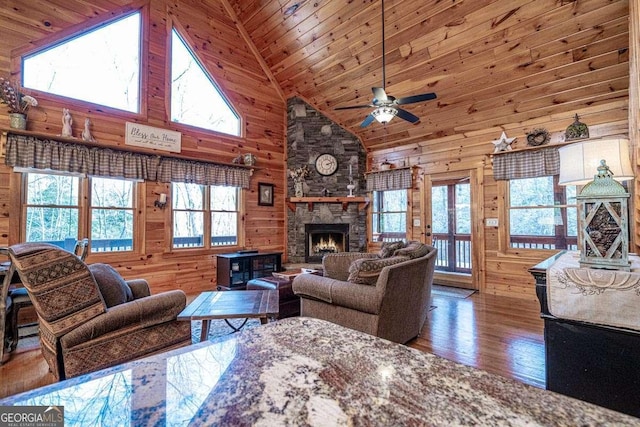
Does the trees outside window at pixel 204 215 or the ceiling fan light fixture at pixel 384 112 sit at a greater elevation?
the ceiling fan light fixture at pixel 384 112

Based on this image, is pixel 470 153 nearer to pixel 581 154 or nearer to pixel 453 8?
pixel 453 8

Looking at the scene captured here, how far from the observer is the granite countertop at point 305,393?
0.50m

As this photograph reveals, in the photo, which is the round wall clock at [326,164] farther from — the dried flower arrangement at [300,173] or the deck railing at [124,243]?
the deck railing at [124,243]

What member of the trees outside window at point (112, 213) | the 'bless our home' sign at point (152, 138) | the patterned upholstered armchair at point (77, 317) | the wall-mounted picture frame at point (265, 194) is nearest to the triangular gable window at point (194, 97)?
the 'bless our home' sign at point (152, 138)

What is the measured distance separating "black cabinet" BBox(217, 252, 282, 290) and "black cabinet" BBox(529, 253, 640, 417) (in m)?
4.19

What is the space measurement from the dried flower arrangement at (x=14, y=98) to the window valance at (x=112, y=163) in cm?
32

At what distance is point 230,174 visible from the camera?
17.9 feet

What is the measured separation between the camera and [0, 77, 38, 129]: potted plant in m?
3.42

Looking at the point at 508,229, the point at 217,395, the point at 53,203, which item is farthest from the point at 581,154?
the point at 53,203

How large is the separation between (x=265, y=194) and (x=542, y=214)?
4.67 m

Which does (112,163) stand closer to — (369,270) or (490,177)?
(369,270)

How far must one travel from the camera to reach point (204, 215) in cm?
532

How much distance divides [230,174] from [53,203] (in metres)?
2.45

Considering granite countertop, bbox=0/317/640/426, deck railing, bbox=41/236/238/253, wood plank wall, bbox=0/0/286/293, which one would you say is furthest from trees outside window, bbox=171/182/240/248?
granite countertop, bbox=0/317/640/426
